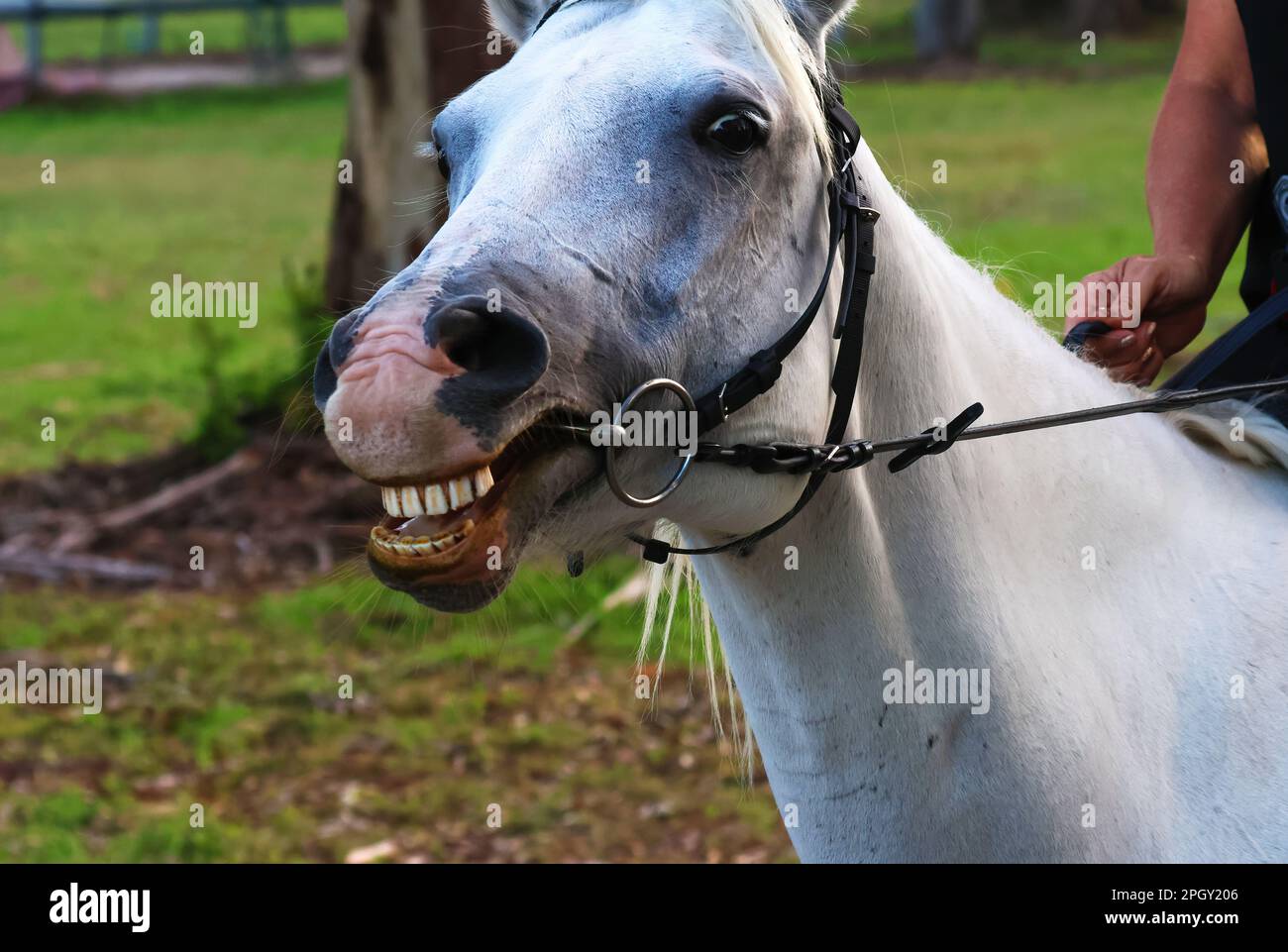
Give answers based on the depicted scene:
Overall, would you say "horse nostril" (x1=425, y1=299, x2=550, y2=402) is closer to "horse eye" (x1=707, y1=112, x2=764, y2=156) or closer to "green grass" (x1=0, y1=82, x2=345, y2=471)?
"horse eye" (x1=707, y1=112, x2=764, y2=156)

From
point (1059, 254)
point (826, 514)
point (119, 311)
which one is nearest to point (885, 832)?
point (826, 514)

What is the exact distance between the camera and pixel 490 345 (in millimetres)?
1943

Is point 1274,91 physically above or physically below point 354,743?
above

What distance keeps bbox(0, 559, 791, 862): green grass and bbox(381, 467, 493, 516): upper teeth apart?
116 inches

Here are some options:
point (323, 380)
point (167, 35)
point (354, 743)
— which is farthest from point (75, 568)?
point (167, 35)

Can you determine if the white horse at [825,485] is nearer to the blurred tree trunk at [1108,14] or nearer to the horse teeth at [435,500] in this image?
the horse teeth at [435,500]

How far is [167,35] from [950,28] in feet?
52.4

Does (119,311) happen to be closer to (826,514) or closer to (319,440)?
(319,440)

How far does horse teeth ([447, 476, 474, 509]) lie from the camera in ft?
6.34

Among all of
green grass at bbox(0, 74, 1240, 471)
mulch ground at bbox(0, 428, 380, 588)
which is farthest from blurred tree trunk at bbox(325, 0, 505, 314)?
mulch ground at bbox(0, 428, 380, 588)

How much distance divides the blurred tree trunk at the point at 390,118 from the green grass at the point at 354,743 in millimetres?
1954

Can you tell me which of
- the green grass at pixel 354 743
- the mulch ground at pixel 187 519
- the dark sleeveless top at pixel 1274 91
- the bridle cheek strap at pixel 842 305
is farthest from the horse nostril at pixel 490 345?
the mulch ground at pixel 187 519

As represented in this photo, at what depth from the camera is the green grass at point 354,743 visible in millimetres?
5320

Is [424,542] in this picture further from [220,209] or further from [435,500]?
[220,209]
